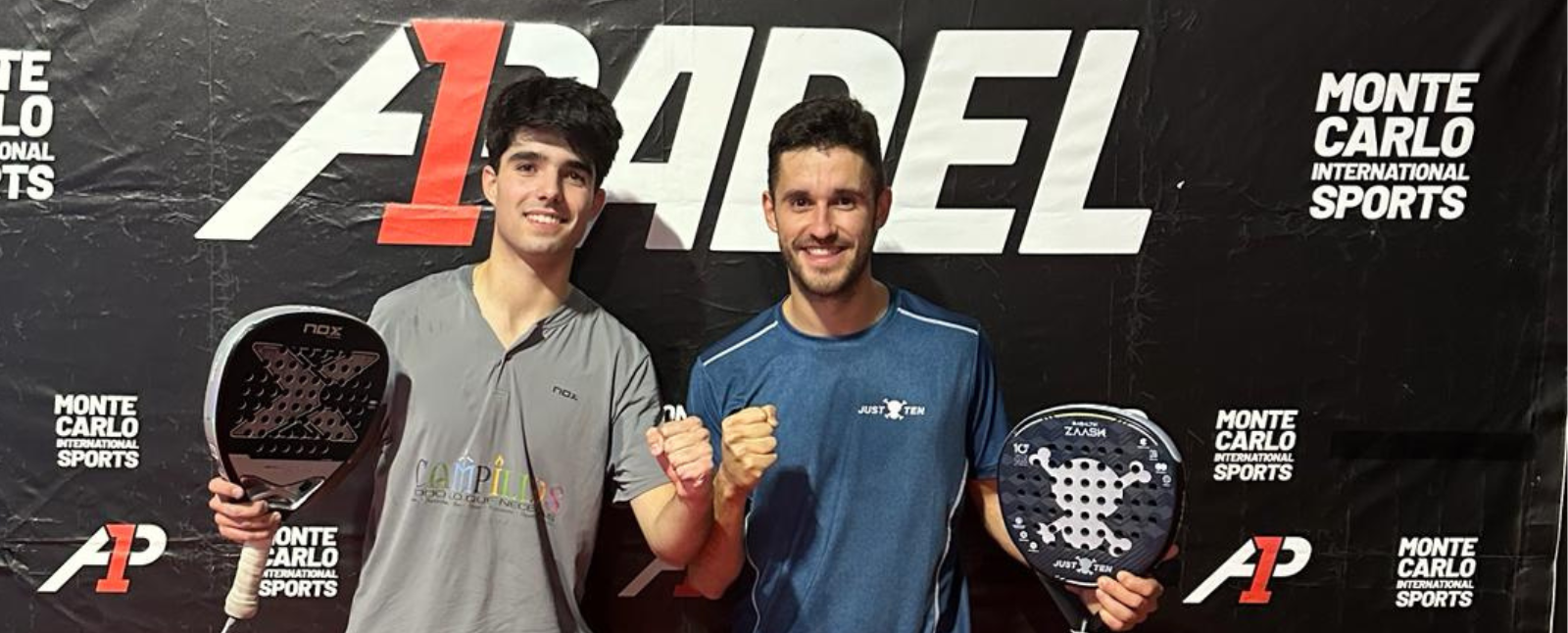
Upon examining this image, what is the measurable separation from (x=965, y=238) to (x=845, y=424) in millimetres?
456

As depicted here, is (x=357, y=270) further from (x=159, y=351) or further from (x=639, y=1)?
(x=639, y=1)

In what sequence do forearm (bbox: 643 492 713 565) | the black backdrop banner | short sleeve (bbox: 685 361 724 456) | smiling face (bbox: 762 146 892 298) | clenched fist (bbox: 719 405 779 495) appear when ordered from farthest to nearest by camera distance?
the black backdrop banner → short sleeve (bbox: 685 361 724 456) → smiling face (bbox: 762 146 892 298) → forearm (bbox: 643 492 713 565) → clenched fist (bbox: 719 405 779 495)

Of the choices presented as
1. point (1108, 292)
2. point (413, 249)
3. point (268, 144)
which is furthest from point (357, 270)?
point (1108, 292)

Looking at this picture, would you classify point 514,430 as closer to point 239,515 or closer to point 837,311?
point 239,515

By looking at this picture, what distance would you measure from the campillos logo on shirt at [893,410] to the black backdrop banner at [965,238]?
0.32 metres

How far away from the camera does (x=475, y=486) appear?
5.74 ft

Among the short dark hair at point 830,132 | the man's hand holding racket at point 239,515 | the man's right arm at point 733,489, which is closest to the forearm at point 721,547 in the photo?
the man's right arm at point 733,489

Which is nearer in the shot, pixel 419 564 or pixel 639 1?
pixel 419 564

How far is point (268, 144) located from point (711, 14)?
769 mm

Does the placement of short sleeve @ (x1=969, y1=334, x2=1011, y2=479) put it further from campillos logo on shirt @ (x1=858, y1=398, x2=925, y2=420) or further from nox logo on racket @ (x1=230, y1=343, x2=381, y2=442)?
nox logo on racket @ (x1=230, y1=343, x2=381, y2=442)

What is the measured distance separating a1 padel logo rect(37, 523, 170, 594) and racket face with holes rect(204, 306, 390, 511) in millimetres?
555

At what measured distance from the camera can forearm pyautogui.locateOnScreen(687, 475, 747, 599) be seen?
5.21 feet

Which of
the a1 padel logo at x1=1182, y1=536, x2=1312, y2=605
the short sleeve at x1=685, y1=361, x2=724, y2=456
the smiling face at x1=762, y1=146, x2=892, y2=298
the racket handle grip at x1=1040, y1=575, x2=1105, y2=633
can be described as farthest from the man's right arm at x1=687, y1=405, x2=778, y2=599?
the a1 padel logo at x1=1182, y1=536, x2=1312, y2=605

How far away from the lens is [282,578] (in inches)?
78.5
